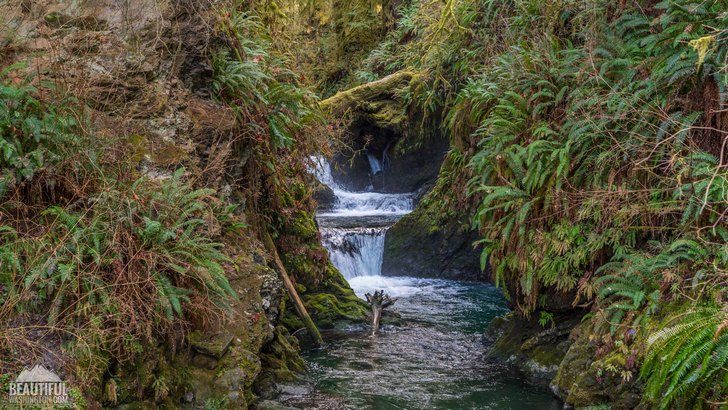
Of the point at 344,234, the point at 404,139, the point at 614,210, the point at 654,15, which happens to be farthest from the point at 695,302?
the point at 404,139

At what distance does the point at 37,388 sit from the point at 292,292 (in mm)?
4423

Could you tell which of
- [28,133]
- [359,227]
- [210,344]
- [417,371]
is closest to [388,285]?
[359,227]

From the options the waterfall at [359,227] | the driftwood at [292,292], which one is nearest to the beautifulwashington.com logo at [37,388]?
the driftwood at [292,292]

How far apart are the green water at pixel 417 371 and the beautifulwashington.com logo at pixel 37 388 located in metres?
2.60

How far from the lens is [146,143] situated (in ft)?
20.6

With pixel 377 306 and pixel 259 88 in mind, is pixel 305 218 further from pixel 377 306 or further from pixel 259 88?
pixel 259 88

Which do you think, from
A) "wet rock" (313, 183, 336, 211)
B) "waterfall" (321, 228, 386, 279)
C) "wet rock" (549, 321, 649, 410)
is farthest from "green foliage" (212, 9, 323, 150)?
"wet rock" (313, 183, 336, 211)

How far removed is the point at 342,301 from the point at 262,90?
396 cm

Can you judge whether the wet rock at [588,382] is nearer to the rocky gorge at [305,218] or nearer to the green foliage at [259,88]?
the rocky gorge at [305,218]

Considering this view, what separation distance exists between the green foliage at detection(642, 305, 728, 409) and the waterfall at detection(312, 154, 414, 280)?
26.0 ft

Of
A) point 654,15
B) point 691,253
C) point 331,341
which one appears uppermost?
point 654,15

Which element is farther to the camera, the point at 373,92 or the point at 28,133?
the point at 373,92

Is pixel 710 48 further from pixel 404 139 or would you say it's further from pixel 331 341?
pixel 404 139

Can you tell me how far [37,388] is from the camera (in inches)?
163
